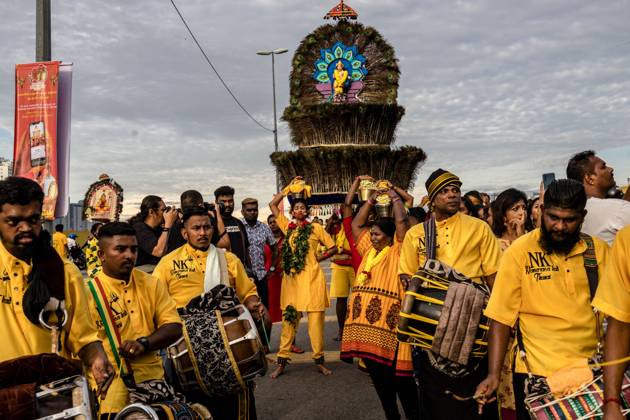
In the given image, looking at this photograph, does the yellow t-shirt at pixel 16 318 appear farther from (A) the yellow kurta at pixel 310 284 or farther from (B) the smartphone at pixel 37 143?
(A) the yellow kurta at pixel 310 284

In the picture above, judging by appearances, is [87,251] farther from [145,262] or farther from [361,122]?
[361,122]

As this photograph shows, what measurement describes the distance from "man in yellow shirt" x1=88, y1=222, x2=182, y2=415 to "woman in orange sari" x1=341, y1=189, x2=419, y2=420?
2255 mm

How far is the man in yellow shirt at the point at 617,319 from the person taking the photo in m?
2.86

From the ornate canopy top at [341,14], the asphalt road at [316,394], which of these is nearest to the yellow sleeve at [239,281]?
the asphalt road at [316,394]

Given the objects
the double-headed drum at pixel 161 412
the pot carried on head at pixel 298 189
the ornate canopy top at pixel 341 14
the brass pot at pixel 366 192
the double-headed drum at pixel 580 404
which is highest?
the ornate canopy top at pixel 341 14

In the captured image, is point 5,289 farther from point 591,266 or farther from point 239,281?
point 591,266

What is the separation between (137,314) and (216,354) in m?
0.60

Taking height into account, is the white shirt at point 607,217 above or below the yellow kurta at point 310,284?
above

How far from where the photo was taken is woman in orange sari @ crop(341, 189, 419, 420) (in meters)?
6.02

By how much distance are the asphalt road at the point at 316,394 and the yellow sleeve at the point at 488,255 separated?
210cm

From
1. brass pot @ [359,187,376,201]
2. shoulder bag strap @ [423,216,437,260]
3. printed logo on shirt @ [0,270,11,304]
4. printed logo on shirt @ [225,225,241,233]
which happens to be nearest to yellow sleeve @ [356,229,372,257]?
brass pot @ [359,187,376,201]

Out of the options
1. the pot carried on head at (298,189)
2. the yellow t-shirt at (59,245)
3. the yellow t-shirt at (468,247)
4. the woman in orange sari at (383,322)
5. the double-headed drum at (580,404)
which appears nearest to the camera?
the double-headed drum at (580,404)

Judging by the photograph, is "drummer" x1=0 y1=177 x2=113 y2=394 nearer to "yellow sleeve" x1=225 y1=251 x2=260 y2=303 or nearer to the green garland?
"yellow sleeve" x1=225 y1=251 x2=260 y2=303

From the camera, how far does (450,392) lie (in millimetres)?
4812
